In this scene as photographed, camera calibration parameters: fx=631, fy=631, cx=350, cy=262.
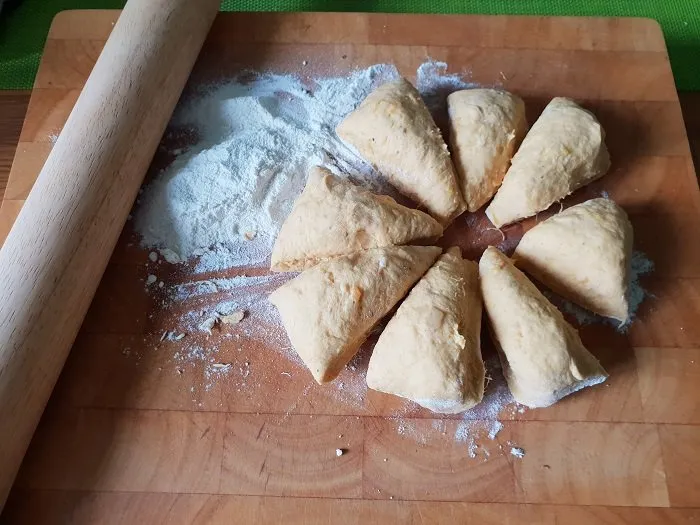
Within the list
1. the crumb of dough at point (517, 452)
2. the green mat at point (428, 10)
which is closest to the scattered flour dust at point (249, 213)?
the crumb of dough at point (517, 452)

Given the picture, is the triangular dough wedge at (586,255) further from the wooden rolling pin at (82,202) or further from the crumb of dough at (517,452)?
the wooden rolling pin at (82,202)

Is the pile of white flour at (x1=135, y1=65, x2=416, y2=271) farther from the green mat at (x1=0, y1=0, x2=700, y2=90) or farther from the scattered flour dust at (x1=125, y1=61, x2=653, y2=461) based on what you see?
the green mat at (x1=0, y1=0, x2=700, y2=90)

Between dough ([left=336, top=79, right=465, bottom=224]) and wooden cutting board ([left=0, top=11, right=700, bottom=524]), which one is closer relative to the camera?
wooden cutting board ([left=0, top=11, right=700, bottom=524])

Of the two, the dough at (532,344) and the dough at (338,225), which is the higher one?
the dough at (338,225)

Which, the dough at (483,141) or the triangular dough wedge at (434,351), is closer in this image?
the triangular dough wedge at (434,351)

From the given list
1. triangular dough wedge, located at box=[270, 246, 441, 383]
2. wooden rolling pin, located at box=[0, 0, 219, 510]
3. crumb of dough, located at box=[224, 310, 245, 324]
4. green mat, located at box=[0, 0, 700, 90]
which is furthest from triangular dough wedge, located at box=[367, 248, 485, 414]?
green mat, located at box=[0, 0, 700, 90]

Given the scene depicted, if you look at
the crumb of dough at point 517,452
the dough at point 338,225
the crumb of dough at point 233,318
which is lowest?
the crumb of dough at point 517,452
